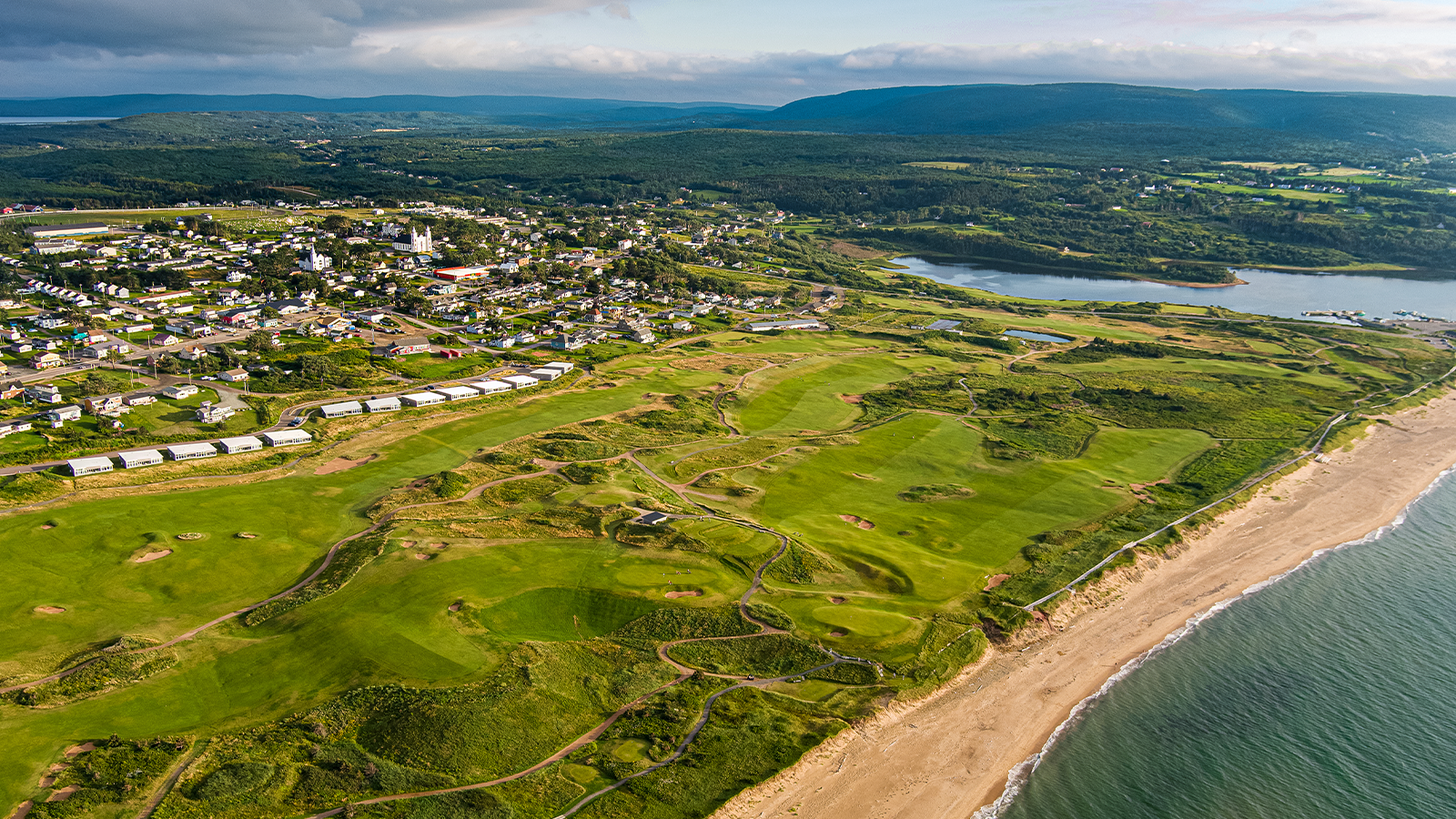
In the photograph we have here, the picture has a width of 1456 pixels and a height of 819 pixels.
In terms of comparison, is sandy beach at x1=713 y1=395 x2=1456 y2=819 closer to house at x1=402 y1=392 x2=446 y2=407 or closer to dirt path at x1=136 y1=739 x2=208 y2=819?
dirt path at x1=136 y1=739 x2=208 y2=819

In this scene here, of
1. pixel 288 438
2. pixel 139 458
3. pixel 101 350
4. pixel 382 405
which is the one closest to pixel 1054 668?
pixel 288 438

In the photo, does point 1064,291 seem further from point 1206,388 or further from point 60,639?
point 60,639

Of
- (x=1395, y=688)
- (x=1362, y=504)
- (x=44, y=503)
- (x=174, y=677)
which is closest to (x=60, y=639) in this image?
(x=174, y=677)

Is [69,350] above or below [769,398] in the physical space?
above

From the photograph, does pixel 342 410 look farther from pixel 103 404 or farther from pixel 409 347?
pixel 409 347

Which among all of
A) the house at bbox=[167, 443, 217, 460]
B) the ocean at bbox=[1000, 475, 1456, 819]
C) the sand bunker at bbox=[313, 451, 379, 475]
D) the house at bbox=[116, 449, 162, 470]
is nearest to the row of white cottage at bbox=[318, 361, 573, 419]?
the sand bunker at bbox=[313, 451, 379, 475]
